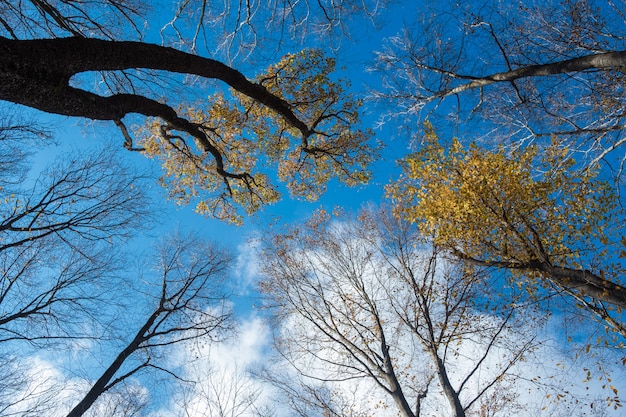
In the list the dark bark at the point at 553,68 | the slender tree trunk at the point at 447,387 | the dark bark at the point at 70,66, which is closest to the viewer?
the dark bark at the point at 70,66

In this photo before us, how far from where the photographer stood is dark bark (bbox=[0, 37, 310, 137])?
9.26 ft

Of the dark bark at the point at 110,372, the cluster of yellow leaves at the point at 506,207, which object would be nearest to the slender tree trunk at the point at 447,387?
the cluster of yellow leaves at the point at 506,207

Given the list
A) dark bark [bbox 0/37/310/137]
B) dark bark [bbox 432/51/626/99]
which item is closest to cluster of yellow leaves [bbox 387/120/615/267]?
dark bark [bbox 432/51/626/99]

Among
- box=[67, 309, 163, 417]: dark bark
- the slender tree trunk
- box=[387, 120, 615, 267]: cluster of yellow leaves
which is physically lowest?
box=[67, 309, 163, 417]: dark bark

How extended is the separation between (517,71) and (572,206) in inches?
102

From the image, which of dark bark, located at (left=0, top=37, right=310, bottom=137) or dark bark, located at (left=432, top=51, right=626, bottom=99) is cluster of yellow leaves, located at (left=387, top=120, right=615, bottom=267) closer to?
dark bark, located at (left=432, top=51, right=626, bottom=99)

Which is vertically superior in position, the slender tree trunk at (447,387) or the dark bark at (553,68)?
the dark bark at (553,68)

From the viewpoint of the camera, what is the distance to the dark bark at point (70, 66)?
9.26 feet

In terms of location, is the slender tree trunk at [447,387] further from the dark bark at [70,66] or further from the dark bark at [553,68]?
the dark bark at [70,66]

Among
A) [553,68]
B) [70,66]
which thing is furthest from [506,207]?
[70,66]

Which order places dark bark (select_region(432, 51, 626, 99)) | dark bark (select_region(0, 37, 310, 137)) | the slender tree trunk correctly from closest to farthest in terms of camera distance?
dark bark (select_region(0, 37, 310, 137)), dark bark (select_region(432, 51, 626, 99)), the slender tree trunk

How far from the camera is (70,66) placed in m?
3.19

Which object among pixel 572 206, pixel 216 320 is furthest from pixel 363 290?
pixel 572 206

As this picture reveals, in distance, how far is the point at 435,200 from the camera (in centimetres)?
645
